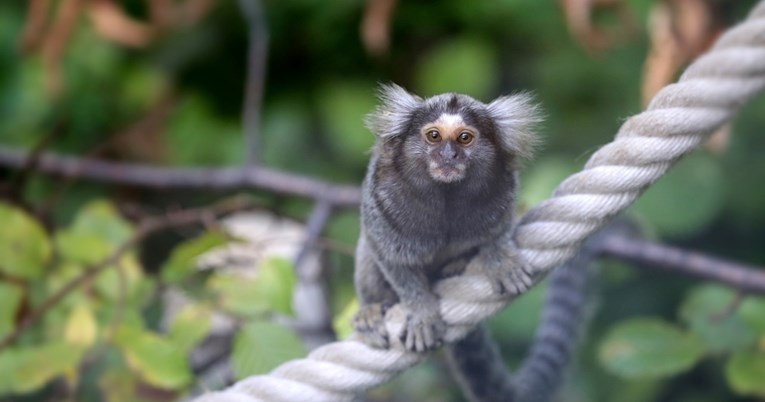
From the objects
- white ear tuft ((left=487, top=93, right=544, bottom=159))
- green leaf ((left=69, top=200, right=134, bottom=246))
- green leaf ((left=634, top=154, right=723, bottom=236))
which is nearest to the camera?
white ear tuft ((left=487, top=93, right=544, bottom=159))

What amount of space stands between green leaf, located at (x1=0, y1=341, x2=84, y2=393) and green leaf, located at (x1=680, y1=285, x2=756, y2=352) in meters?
1.49

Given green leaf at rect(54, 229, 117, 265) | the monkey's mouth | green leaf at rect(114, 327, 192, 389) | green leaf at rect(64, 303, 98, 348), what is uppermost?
green leaf at rect(54, 229, 117, 265)

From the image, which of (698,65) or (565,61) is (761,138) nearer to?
(565,61)

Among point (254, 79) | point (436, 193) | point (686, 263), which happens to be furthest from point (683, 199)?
point (436, 193)

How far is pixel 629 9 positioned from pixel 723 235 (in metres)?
1.07

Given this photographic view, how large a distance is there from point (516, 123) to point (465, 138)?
15 cm

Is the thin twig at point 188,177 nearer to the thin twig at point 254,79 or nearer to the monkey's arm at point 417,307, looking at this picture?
the thin twig at point 254,79

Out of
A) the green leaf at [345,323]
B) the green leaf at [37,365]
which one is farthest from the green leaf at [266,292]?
the green leaf at [37,365]

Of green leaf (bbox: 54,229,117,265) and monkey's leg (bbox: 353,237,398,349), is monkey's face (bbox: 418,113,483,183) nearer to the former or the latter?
monkey's leg (bbox: 353,237,398,349)

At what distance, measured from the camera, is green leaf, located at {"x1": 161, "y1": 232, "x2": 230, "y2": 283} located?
89.3 inches

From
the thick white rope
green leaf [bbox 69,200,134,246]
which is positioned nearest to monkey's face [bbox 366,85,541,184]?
the thick white rope

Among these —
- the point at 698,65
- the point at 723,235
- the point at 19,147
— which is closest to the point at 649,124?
the point at 698,65

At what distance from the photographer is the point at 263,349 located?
2.06 metres

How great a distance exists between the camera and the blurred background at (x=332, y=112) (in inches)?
114
